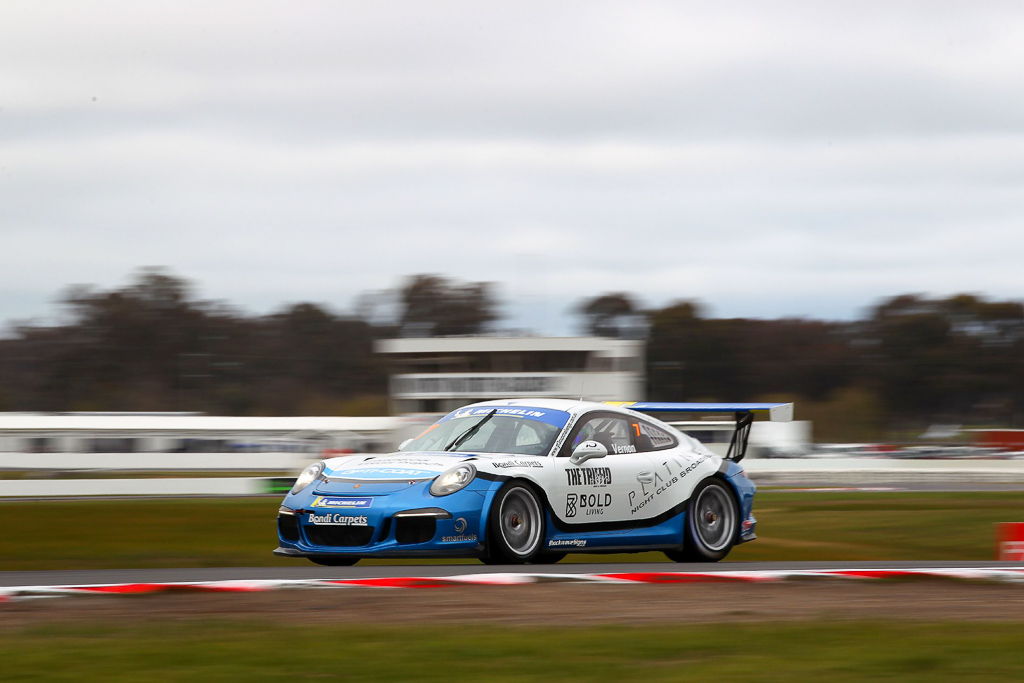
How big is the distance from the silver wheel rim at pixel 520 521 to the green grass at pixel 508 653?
11.1 ft

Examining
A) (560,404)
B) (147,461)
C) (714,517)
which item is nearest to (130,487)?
(560,404)

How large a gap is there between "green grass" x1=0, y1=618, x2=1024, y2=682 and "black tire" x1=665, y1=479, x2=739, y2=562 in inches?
181

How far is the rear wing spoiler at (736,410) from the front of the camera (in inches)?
455

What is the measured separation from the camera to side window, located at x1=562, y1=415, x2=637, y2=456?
11.0 meters

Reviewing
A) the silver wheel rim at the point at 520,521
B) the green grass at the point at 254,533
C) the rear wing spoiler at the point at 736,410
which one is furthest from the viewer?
the green grass at the point at 254,533

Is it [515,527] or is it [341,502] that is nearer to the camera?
[341,502]

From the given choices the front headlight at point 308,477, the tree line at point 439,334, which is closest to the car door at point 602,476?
the front headlight at point 308,477

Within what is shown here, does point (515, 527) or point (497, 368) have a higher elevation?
point (497, 368)

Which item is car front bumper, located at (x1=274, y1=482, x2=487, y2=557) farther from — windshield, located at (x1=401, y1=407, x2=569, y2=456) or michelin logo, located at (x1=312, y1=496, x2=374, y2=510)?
windshield, located at (x1=401, y1=407, x2=569, y2=456)

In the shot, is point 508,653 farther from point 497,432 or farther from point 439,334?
point 439,334

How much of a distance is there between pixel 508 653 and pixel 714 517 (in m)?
6.16

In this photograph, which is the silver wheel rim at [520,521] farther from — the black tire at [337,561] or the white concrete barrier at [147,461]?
the white concrete barrier at [147,461]

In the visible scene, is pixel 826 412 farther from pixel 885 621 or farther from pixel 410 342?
pixel 885 621

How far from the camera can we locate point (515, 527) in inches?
396
